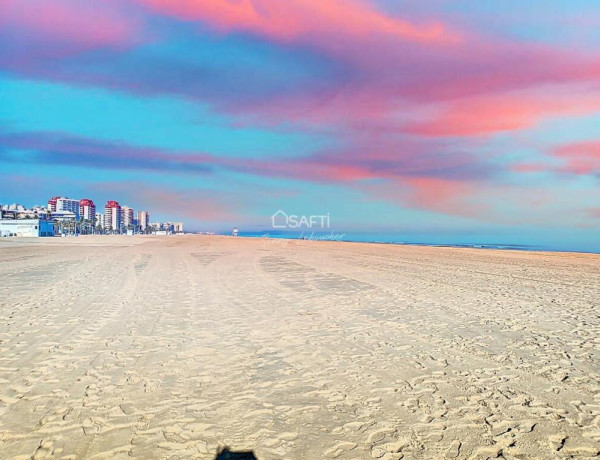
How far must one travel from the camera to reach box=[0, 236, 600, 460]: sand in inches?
172

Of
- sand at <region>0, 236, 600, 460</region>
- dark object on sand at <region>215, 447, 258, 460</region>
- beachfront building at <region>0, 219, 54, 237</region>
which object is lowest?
dark object on sand at <region>215, 447, 258, 460</region>

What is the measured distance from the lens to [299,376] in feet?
20.6

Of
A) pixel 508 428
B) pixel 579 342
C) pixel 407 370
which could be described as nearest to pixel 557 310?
pixel 579 342

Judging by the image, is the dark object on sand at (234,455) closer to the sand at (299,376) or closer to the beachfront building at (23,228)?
the sand at (299,376)

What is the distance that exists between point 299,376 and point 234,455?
2.28 metres

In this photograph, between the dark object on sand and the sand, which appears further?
the sand

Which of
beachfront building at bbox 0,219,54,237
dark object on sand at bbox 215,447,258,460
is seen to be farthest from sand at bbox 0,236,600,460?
beachfront building at bbox 0,219,54,237

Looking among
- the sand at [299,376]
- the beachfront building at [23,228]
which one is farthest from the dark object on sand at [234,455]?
the beachfront building at [23,228]

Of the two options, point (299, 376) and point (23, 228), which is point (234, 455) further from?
point (23, 228)

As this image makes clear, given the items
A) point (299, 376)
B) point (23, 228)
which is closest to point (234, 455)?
point (299, 376)

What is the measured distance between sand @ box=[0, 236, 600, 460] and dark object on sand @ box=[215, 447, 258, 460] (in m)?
0.10

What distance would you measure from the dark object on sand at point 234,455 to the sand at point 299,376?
10cm

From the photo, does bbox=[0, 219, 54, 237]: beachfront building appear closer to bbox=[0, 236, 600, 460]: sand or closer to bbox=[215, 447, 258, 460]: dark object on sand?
bbox=[0, 236, 600, 460]: sand

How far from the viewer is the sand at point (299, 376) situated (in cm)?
437
